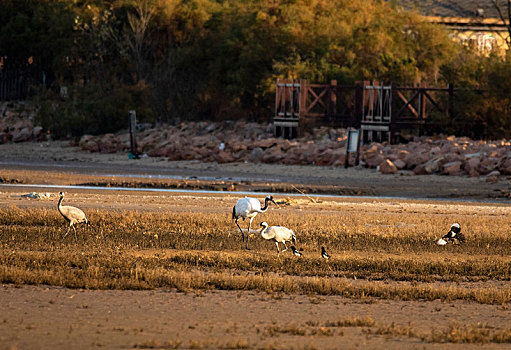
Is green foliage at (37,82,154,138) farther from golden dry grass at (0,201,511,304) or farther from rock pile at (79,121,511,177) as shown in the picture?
golden dry grass at (0,201,511,304)

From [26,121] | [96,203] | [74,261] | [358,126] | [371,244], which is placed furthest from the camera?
[26,121]

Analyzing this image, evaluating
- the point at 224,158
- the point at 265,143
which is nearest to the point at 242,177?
the point at 224,158

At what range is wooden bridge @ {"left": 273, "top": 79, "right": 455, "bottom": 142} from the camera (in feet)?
122

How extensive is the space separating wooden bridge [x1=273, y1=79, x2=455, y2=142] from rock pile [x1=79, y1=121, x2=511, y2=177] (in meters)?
0.92

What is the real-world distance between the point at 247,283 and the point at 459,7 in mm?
56472

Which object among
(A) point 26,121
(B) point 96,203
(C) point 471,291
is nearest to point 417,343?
(C) point 471,291

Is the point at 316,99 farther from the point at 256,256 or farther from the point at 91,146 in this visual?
the point at 256,256

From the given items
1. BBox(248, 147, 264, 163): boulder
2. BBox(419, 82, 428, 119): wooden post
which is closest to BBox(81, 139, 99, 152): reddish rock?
BBox(248, 147, 264, 163): boulder

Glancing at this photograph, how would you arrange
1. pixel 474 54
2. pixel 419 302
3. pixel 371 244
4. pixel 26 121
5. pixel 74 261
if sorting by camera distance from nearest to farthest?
1. pixel 419 302
2. pixel 74 261
3. pixel 371 244
4. pixel 474 54
5. pixel 26 121

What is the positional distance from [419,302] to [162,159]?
88.6 ft

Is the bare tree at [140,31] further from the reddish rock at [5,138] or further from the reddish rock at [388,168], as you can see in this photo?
the reddish rock at [388,168]

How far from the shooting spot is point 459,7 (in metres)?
64.2

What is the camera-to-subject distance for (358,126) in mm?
39500

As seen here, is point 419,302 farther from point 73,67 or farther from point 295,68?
point 73,67
